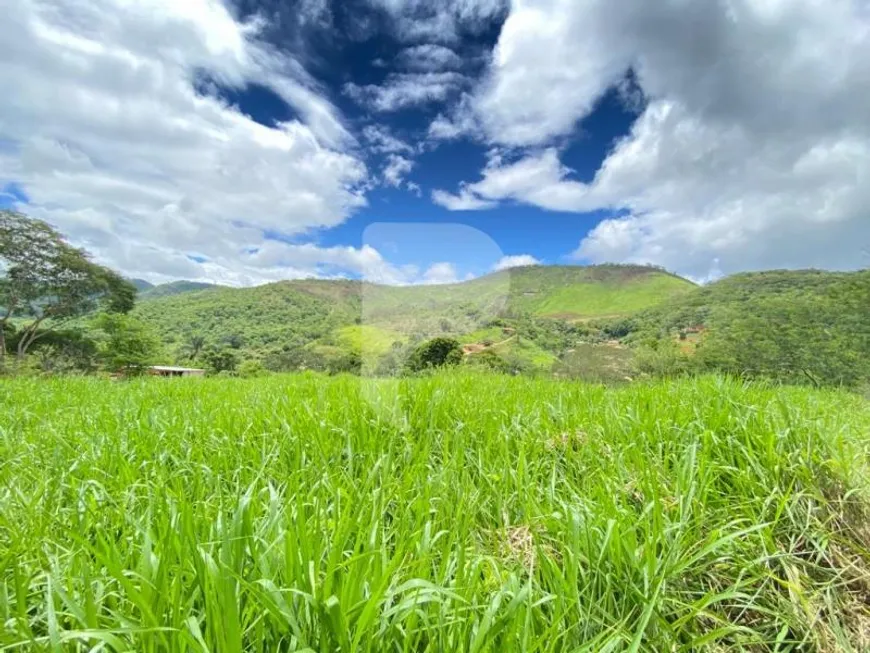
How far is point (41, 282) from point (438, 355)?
3889 centimetres

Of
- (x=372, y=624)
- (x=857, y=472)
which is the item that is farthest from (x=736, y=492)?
(x=372, y=624)

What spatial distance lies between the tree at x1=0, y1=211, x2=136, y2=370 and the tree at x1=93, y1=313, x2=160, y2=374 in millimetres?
2185

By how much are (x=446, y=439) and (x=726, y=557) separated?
140 cm

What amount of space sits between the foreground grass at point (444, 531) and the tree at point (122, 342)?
37.9 m

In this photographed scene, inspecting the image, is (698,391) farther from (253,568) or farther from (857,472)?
(253,568)

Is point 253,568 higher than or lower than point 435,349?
lower

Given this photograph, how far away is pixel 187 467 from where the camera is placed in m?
2.28

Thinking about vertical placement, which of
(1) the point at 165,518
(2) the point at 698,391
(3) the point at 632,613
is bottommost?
(3) the point at 632,613

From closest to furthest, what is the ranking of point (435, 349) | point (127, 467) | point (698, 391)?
point (127, 467)
point (698, 391)
point (435, 349)

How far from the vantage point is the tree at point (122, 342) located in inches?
1337

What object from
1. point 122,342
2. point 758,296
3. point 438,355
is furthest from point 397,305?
point 758,296

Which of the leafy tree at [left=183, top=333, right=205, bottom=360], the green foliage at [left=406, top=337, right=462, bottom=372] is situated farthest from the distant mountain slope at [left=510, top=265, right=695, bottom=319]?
the leafy tree at [left=183, top=333, right=205, bottom=360]

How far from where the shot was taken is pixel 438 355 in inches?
317

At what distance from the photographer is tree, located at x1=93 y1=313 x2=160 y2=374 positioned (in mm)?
33969
